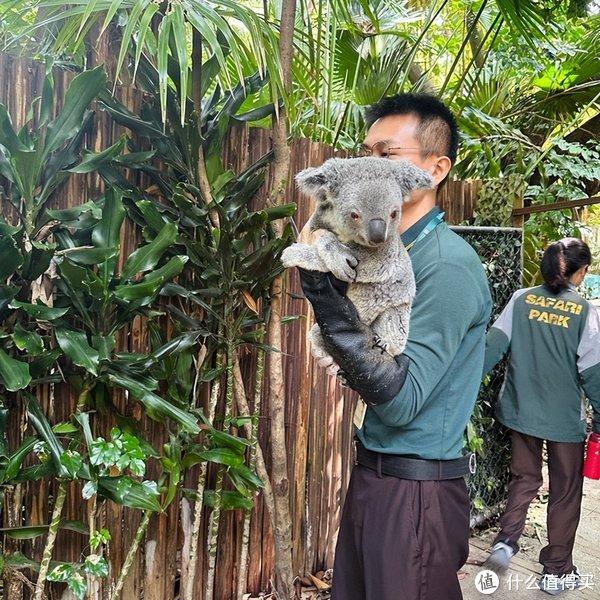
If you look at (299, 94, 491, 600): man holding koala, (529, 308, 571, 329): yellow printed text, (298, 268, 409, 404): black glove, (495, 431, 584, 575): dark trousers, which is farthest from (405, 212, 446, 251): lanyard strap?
(495, 431, 584, 575): dark trousers

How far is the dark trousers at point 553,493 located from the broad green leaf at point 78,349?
9.58 feet

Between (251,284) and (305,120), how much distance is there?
1.95m

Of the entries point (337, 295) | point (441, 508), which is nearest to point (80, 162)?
point (337, 295)

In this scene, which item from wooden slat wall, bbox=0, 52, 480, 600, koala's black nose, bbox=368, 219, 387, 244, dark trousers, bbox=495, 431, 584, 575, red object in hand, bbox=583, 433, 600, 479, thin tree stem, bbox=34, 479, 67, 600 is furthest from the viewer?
dark trousers, bbox=495, 431, 584, 575

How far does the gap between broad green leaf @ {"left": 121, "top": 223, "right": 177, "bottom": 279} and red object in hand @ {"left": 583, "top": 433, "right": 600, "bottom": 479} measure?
2724mm

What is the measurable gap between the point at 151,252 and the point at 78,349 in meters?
0.43

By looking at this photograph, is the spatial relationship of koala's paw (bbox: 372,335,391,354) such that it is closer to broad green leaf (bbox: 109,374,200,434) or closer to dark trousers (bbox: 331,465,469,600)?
dark trousers (bbox: 331,465,469,600)

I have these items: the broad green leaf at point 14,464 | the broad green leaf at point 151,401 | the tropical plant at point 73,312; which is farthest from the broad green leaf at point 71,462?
the broad green leaf at point 151,401

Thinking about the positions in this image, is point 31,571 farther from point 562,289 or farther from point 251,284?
point 562,289

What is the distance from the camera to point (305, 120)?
3.89m

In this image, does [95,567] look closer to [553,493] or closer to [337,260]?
[337,260]

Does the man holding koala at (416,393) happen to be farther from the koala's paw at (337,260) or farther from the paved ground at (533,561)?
the paved ground at (533,561)

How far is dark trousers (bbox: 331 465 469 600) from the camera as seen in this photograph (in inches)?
64.1

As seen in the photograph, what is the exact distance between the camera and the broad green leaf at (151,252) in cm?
201
